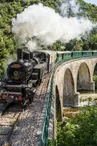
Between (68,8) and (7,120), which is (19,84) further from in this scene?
(68,8)

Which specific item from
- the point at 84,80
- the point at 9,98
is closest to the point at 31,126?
the point at 9,98

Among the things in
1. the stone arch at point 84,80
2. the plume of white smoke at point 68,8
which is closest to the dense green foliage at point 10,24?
the plume of white smoke at point 68,8

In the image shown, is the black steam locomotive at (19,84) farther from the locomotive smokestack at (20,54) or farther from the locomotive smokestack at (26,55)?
the locomotive smokestack at (26,55)

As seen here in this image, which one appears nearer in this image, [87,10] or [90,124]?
[90,124]

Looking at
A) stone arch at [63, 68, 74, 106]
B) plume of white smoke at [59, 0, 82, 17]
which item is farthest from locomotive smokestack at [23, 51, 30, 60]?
plume of white smoke at [59, 0, 82, 17]

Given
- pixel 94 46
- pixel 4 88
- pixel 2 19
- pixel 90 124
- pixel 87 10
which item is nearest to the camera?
pixel 90 124

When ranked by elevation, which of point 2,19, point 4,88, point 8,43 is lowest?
point 4,88

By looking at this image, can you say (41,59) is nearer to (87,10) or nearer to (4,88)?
(4,88)

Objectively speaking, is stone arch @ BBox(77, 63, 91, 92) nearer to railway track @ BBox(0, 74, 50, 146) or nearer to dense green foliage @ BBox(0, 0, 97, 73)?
dense green foliage @ BBox(0, 0, 97, 73)

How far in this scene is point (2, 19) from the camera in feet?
156

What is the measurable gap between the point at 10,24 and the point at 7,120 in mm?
34897

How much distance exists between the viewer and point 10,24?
4775 centimetres

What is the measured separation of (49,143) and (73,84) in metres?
33.0

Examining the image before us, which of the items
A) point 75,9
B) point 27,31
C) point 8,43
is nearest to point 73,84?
point 8,43
